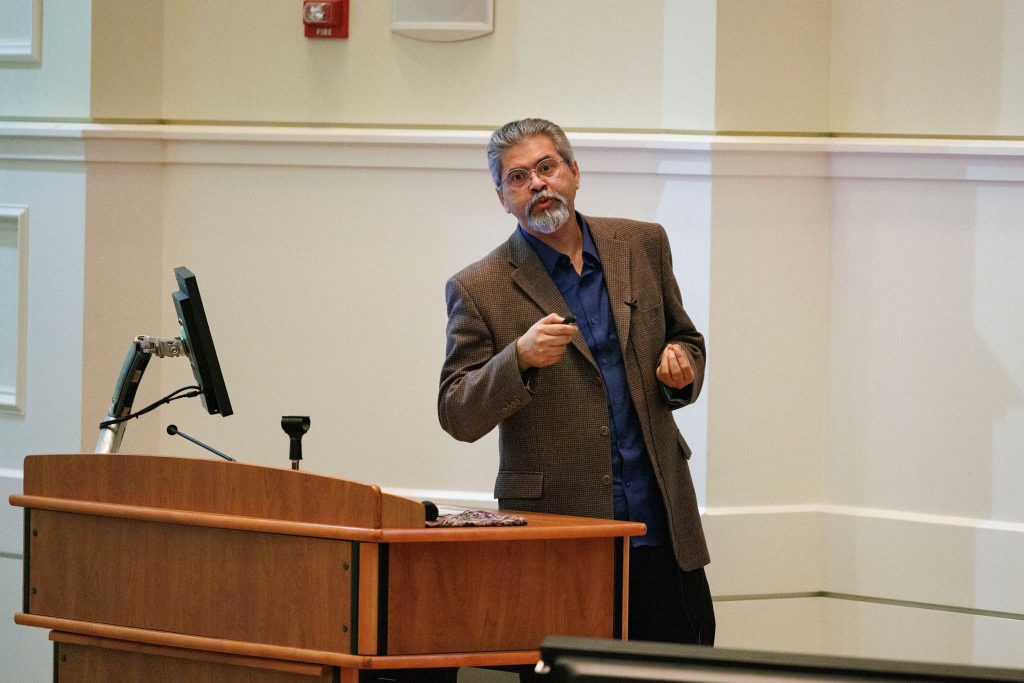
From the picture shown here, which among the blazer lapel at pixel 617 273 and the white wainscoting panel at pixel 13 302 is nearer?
the blazer lapel at pixel 617 273

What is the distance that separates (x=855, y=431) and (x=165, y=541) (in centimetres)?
231

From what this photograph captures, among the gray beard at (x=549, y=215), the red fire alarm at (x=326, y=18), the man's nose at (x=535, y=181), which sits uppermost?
the red fire alarm at (x=326, y=18)

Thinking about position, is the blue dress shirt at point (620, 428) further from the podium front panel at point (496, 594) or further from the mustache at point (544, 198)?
the podium front panel at point (496, 594)

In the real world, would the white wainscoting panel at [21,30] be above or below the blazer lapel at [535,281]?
above

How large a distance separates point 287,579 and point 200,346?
0.56 metres

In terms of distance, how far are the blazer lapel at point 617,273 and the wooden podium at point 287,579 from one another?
0.56 m

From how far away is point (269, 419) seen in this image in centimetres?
409

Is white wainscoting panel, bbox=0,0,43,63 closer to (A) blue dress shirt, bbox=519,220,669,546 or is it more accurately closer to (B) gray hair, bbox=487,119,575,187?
(B) gray hair, bbox=487,119,575,187

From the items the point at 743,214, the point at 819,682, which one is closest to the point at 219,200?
the point at 743,214

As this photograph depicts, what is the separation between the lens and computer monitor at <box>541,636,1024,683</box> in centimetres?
101

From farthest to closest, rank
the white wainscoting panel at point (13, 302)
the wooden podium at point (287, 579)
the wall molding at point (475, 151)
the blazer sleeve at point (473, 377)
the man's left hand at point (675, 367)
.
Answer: the white wainscoting panel at point (13, 302) < the wall molding at point (475, 151) < the man's left hand at point (675, 367) < the blazer sleeve at point (473, 377) < the wooden podium at point (287, 579)

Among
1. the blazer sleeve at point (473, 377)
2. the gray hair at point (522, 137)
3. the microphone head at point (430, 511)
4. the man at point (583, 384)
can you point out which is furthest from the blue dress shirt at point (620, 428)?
the microphone head at point (430, 511)

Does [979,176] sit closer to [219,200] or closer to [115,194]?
[219,200]

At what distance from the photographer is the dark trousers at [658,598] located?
2.85 metres
